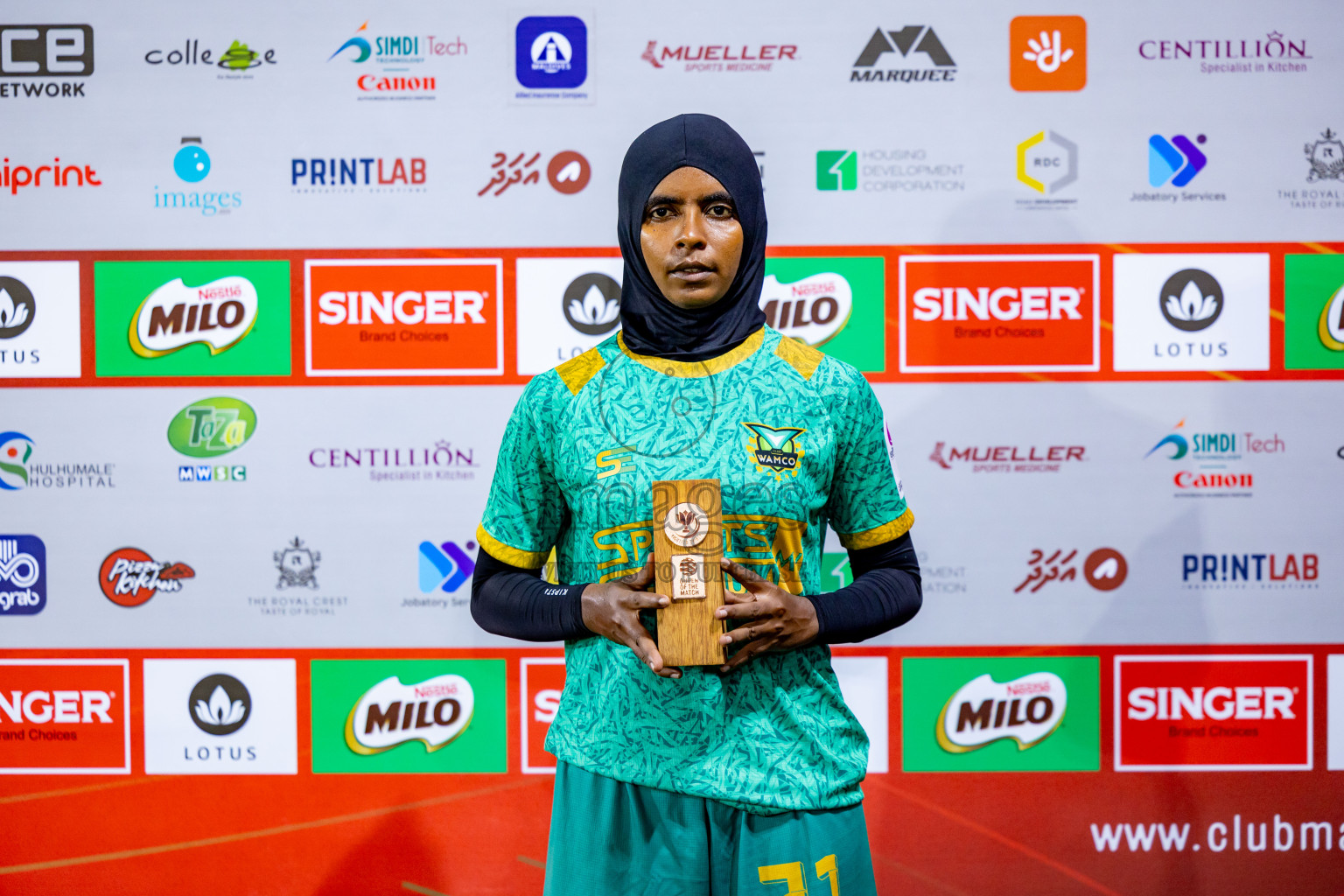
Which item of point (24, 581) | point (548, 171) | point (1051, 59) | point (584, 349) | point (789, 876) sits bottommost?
point (789, 876)

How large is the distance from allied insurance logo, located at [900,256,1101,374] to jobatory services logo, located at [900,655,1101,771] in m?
0.66

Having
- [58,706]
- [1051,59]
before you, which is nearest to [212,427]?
[58,706]

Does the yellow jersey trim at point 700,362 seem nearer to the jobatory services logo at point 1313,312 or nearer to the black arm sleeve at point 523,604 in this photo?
the black arm sleeve at point 523,604

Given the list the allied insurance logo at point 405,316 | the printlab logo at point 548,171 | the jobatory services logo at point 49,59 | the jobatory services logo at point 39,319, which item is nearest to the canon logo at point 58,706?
the jobatory services logo at point 39,319

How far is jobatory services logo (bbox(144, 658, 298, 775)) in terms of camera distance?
2080 mm

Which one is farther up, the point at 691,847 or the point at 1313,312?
the point at 1313,312

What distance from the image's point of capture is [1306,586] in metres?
2.05

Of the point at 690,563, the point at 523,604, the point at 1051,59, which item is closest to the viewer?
the point at 690,563

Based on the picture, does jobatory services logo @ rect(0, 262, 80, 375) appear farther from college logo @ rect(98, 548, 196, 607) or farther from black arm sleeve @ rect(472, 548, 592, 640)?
black arm sleeve @ rect(472, 548, 592, 640)

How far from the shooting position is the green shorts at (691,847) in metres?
0.95

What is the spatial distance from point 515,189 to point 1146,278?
1.39 m

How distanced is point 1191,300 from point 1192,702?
0.89 m

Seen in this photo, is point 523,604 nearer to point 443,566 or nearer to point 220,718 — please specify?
point 443,566

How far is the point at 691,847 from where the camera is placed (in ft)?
3.13
